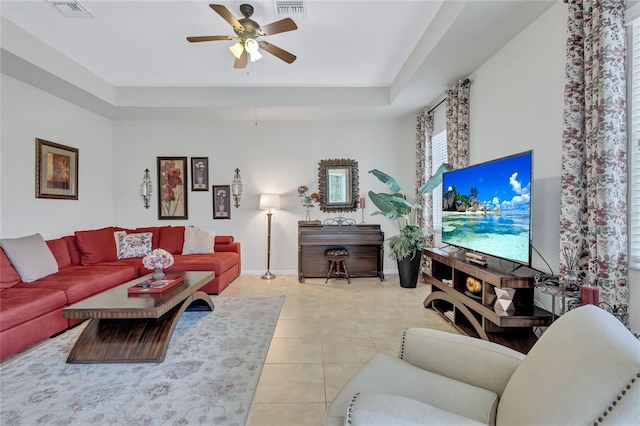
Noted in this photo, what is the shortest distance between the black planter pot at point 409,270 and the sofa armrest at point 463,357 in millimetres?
3110

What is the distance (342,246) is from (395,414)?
A: 4340mm

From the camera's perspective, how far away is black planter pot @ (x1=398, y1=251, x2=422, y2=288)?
4.61 metres

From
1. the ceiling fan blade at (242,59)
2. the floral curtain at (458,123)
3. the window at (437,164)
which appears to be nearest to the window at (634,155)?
the floral curtain at (458,123)

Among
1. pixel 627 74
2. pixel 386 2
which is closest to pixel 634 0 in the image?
pixel 627 74

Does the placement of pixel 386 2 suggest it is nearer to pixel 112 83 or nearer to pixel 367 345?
pixel 367 345

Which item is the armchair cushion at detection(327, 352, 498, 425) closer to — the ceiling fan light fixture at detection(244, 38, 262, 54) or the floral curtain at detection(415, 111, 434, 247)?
the ceiling fan light fixture at detection(244, 38, 262, 54)

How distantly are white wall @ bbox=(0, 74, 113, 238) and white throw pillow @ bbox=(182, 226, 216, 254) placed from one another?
1.63 meters

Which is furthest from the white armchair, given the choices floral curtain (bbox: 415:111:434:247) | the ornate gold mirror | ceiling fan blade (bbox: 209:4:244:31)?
the ornate gold mirror

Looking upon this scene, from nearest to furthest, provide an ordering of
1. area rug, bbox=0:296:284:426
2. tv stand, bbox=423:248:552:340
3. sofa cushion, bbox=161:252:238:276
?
area rug, bbox=0:296:284:426
tv stand, bbox=423:248:552:340
sofa cushion, bbox=161:252:238:276

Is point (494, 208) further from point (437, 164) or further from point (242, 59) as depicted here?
point (242, 59)

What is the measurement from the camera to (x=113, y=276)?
364 cm

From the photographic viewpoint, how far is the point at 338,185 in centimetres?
556

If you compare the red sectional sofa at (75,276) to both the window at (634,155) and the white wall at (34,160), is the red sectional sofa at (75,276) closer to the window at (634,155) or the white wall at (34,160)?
the white wall at (34,160)

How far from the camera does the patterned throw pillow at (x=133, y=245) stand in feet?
14.9
